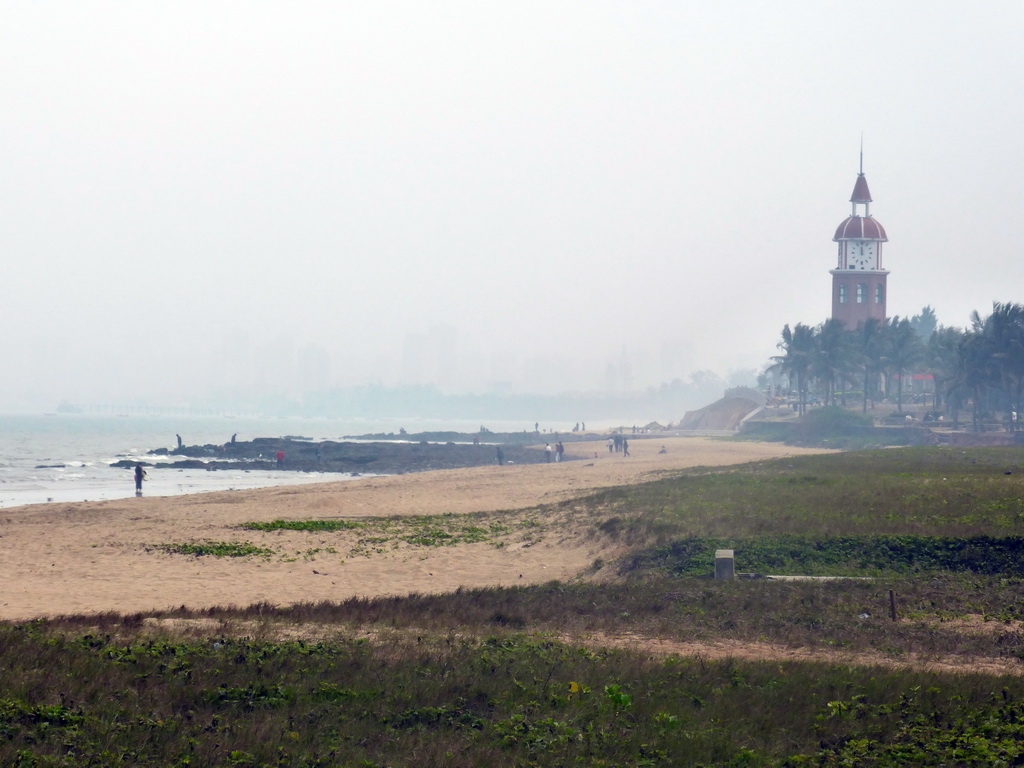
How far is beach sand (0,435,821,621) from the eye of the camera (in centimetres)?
2141

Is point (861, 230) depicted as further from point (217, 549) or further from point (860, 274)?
point (217, 549)

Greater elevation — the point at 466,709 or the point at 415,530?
the point at 466,709

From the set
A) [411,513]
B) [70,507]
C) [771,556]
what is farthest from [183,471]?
[771,556]

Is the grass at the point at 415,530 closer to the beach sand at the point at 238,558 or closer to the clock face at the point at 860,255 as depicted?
the beach sand at the point at 238,558

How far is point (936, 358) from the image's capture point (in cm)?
10500

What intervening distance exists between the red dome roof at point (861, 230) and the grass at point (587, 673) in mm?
118209

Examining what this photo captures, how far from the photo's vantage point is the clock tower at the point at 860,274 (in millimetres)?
133125

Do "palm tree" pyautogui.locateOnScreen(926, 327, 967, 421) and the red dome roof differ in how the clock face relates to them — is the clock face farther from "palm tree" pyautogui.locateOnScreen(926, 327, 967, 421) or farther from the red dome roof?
"palm tree" pyautogui.locateOnScreen(926, 327, 967, 421)

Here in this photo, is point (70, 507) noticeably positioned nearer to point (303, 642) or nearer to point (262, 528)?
point (262, 528)

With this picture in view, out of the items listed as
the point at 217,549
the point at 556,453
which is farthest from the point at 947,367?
the point at 217,549

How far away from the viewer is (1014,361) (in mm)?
81062

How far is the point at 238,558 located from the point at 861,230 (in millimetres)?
123636

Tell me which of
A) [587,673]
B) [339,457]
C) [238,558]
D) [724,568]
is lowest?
[339,457]

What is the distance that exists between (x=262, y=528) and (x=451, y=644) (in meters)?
19.3
